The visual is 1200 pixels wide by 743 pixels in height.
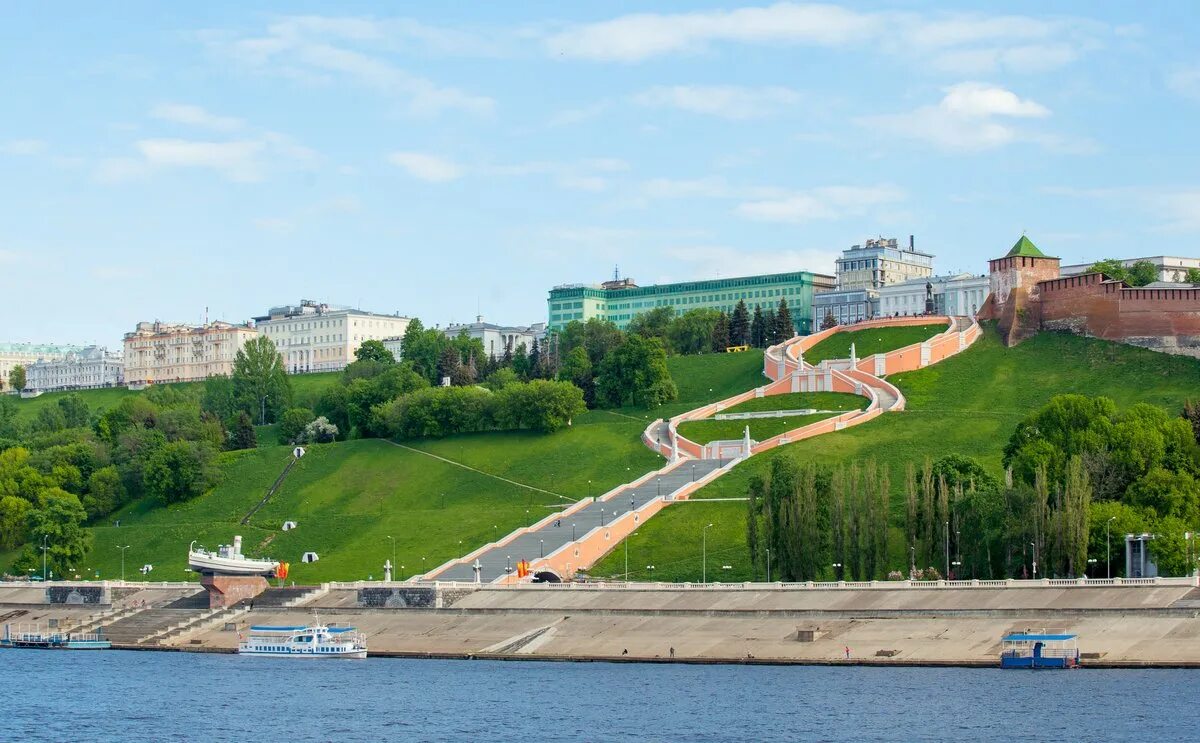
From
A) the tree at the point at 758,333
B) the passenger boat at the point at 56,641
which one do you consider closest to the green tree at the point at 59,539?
the passenger boat at the point at 56,641

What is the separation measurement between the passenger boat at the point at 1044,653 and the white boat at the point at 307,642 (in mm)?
33304

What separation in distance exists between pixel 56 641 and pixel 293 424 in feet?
183

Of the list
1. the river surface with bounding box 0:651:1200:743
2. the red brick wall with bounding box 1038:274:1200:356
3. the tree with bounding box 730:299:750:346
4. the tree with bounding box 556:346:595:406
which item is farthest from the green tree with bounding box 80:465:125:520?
the red brick wall with bounding box 1038:274:1200:356

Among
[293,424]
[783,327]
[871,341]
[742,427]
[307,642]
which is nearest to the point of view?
[307,642]

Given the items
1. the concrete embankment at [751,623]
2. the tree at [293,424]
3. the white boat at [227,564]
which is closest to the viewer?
the concrete embankment at [751,623]

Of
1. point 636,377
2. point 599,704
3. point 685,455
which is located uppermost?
point 636,377

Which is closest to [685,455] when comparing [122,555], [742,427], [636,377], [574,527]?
[742,427]

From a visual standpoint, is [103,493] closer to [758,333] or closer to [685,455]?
[685,455]

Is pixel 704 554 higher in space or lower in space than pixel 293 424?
lower

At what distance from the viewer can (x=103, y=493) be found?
441 feet

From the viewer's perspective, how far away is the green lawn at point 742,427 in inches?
5098

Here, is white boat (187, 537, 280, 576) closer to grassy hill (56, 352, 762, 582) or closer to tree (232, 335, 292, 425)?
grassy hill (56, 352, 762, 582)

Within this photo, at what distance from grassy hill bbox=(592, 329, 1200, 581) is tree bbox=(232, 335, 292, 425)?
210 ft

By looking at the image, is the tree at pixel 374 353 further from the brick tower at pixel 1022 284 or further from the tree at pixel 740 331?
the brick tower at pixel 1022 284
